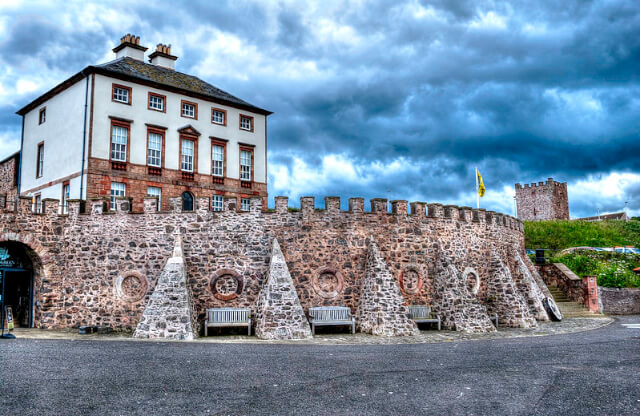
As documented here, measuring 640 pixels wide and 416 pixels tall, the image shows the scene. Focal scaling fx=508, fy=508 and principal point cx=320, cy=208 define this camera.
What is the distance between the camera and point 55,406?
7281 mm

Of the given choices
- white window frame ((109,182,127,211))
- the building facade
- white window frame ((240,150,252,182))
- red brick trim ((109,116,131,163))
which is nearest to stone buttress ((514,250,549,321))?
the building facade

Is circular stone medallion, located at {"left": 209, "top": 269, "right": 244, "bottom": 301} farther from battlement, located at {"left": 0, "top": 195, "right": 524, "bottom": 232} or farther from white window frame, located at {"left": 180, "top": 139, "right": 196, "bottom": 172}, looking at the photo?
white window frame, located at {"left": 180, "top": 139, "right": 196, "bottom": 172}

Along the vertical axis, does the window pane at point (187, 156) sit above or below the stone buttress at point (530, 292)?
above

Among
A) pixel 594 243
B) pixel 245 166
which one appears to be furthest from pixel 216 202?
pixel 594 243

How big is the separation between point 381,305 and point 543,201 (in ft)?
149

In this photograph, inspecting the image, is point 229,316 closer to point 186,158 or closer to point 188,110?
point 186,158

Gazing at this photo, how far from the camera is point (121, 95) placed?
2616 centimetres

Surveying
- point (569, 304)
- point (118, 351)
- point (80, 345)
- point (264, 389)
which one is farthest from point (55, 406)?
point (569, 304)

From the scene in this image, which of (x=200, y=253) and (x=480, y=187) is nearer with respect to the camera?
(x=200, y=253)

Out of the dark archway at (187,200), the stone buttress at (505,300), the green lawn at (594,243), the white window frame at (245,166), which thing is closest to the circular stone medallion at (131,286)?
the dark archway at (187,200)

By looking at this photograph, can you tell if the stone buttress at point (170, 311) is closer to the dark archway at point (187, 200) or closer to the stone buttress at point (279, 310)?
the stone buttress at point (279, 310)

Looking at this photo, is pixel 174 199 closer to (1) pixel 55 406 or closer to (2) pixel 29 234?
(2) pixel 29 234

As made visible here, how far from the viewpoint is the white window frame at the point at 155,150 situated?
2672 centimetres

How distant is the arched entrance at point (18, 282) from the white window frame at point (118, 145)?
304 inches
